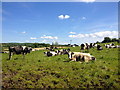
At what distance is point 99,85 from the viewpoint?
915 cm

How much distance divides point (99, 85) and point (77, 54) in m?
8.38

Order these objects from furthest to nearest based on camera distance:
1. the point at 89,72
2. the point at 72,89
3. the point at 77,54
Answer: the point at 77,54 < the point at 89,72 < the point at 72,89

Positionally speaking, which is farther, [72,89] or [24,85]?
[24,85]

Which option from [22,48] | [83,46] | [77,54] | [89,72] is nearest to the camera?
[89,72]

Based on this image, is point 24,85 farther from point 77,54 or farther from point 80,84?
point 77,54

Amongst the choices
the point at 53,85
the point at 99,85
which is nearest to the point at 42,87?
the point at 53,85

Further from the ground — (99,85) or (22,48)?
(22,48)

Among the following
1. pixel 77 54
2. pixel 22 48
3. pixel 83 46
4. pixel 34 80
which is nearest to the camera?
pixel 34 80

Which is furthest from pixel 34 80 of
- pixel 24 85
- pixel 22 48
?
pixel 22 48

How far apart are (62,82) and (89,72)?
123 inches

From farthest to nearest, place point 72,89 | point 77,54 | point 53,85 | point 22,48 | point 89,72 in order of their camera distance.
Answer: point 22,48 → point 77,54 → point 89,72 → point 53,85 → point 72,89

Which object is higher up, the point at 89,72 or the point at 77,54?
the point at 77,54

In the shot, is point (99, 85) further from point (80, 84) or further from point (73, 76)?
point (73, 76)

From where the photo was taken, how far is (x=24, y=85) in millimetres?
9516
